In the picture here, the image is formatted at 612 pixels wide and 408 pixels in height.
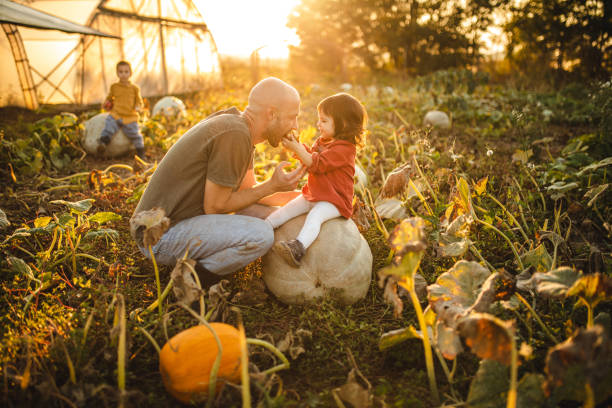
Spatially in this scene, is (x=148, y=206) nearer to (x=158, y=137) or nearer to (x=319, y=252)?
(x=319, y=252)

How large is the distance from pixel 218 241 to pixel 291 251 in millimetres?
443

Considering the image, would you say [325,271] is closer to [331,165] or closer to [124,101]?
[331,165]

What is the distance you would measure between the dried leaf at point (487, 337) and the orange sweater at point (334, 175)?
132 centimetres

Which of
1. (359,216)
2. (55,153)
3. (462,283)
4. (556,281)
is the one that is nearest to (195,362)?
(462,283)

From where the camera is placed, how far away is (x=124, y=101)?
18.4ft

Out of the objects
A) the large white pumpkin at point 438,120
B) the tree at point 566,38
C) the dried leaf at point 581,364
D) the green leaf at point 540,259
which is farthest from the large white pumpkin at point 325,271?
the tree at point 566,38

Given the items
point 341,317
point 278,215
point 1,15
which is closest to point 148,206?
point 278,215

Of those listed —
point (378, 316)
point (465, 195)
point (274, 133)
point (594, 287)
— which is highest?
point (274, 133)

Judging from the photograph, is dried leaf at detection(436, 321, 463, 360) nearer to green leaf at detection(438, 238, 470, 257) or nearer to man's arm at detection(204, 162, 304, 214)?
green leaf at detection(438, 238, 470, 257)

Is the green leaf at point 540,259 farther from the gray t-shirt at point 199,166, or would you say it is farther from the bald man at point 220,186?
the gray t-shirt at point 199,166

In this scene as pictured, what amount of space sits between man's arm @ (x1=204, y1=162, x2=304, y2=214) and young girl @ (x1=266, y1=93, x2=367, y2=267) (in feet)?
0.54

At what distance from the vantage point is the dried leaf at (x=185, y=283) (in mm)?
1791

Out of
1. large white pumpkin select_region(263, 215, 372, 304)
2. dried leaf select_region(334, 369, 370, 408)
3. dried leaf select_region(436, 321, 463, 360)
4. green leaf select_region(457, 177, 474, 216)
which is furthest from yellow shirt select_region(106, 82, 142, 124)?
dried leaf select_region(436, 321, 463, 360)

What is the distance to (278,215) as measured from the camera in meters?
2.68
